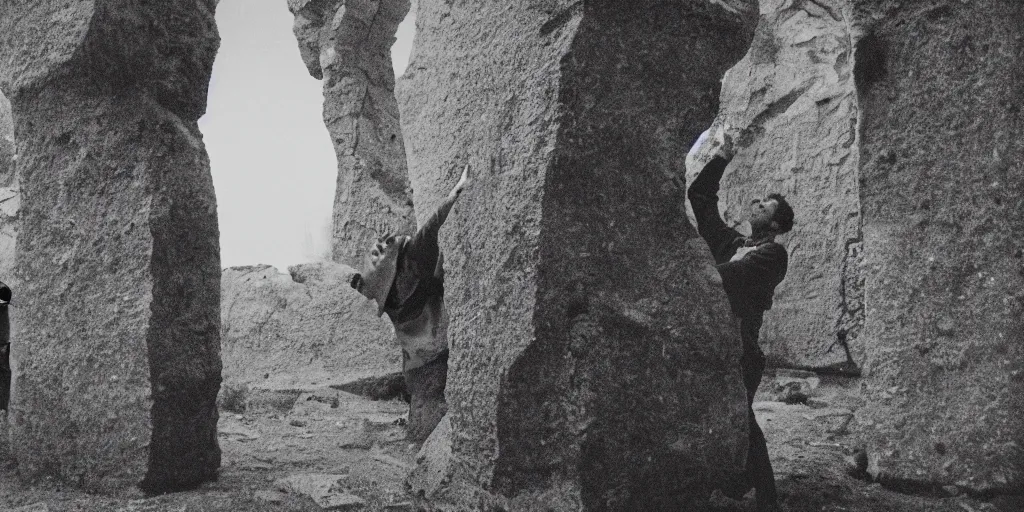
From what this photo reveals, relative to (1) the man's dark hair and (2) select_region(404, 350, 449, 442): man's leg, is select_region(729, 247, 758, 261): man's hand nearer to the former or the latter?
(1) the man's dark hair

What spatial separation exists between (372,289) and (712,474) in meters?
2.47

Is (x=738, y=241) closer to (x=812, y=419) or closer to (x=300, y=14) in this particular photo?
(x=812, y=419)

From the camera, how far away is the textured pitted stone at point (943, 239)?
9.77 feet

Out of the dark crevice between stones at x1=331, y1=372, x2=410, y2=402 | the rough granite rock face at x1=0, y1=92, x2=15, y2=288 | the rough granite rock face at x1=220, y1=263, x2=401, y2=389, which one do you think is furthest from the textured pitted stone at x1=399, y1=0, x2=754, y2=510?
the rough granite rock face at x1=0, y1=92, x2=15, y2=288

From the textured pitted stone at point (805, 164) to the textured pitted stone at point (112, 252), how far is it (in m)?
4.19

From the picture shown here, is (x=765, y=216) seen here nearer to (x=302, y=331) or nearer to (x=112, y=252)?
(x=112, y=252)

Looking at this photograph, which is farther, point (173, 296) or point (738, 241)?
point (738, 241)

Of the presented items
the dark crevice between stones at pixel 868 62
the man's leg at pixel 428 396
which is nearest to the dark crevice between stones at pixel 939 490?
the dark crevice between stones at pixel 868 62

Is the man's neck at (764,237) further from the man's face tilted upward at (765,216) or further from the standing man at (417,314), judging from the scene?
the standing man at (417,314)

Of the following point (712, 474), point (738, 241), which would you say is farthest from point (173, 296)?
point (738, 241)

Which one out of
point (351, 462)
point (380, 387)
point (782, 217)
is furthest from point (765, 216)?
point (380, 387)

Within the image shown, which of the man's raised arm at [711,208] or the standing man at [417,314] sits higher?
the man's raised arm at [711,208]

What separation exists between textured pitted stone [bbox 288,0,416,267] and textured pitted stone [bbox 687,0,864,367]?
364 cm

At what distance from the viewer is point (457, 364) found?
2.56m
